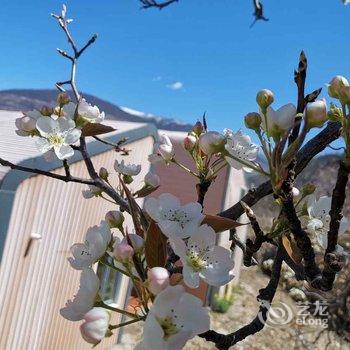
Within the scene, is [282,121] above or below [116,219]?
above

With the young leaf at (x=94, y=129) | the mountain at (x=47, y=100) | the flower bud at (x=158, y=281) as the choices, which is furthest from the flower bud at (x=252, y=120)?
the mountain at (x=47, y=100)

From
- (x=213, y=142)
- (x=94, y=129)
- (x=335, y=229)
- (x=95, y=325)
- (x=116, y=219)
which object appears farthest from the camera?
(x=94, y=129)

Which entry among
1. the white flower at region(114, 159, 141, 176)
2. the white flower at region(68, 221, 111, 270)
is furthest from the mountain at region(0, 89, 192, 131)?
the white flower at region(68, 221, 111, 270)

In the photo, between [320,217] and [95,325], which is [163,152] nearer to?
[320,217]

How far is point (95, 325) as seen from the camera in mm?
555

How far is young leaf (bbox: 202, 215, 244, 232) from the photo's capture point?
57 cm

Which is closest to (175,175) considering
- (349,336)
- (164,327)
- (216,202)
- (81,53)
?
(216,202)

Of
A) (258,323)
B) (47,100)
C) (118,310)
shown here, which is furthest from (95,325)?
(47,100)

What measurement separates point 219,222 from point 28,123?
1.83 feet

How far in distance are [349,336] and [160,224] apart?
9434 millimetres

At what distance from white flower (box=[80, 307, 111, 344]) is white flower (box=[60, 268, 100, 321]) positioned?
4cm

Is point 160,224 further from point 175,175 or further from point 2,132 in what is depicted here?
point 175,175

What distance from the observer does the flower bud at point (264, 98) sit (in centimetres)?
60

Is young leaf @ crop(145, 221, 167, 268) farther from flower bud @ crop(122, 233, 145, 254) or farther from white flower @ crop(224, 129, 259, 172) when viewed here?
white flower @ crop(224, 129, 259, 172)
